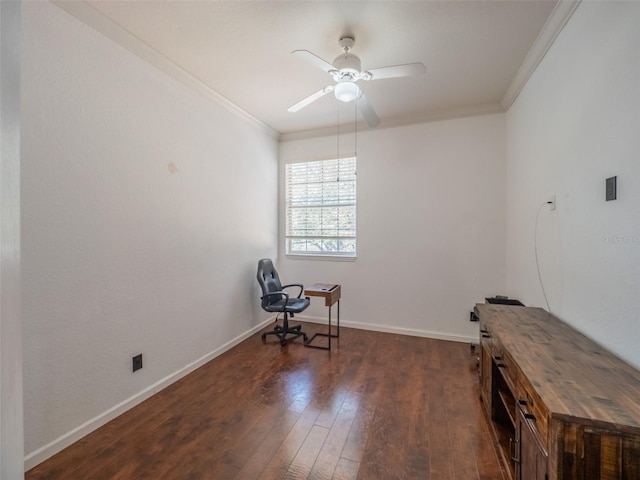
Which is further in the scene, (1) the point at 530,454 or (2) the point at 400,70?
(2) the point at 400,70

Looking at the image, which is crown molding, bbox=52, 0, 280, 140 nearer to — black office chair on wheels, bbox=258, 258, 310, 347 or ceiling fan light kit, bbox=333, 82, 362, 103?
ceiling fan light kit, bbox=333, 82, 362, 103

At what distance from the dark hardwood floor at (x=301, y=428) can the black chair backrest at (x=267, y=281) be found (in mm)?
756

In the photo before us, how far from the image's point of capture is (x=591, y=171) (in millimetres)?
1624

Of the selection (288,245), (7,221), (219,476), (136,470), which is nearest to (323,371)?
(219,476)

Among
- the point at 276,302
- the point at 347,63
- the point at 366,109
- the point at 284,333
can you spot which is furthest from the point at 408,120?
the point at 284,333

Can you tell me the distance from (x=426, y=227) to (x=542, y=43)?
2.02 metres

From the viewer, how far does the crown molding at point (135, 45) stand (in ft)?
6.04

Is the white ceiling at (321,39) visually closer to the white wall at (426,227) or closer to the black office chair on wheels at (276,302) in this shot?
the white wall at (426,227)

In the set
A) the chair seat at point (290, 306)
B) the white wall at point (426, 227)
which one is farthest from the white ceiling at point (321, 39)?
the chair seat at point (290, 306)

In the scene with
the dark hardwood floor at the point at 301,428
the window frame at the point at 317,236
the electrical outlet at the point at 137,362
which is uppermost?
the window frame at the point at 317,236

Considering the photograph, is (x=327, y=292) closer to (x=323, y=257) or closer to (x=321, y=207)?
(x=323, y=257)

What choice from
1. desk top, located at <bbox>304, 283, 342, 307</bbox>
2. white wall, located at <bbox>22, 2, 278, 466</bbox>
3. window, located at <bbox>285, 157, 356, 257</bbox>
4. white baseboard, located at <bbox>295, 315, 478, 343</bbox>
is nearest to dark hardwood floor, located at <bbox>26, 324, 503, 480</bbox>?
white wall, located at <bbox>22, 2, 278, 466</bbox>

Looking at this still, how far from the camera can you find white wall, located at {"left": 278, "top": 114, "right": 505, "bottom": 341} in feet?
11.1

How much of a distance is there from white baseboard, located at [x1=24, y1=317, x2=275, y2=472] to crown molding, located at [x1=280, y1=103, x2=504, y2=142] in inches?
122
